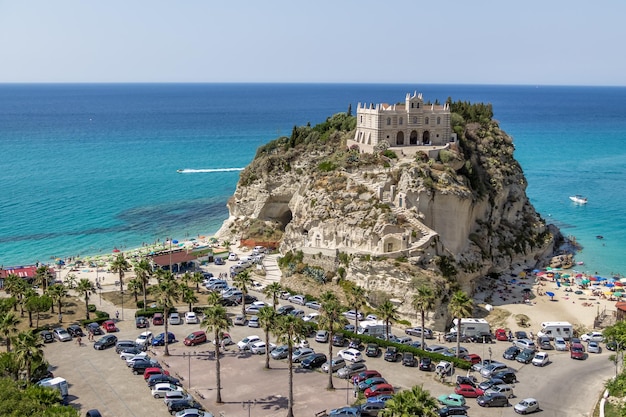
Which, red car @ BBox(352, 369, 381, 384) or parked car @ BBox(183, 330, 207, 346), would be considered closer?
red car @ BBox(352, 369, 381, 384)

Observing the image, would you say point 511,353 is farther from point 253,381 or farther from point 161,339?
point 161,339

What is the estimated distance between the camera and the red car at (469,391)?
4144cm

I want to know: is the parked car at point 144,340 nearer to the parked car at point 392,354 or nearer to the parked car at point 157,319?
the parked car at point 157,319

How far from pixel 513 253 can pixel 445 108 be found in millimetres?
20227

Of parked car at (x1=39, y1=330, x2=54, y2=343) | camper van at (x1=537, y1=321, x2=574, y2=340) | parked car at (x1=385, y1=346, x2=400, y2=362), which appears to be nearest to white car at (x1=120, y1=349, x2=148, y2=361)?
parked car at (x1=39, y1=330, x2=54, y2=343)

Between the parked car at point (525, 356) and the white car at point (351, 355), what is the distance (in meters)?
12.7

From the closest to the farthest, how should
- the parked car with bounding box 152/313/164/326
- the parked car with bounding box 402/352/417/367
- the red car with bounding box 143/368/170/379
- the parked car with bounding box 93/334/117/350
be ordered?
the red car with bounding box 143/368/170/379 → the parked car with bounding box 402/352/417/367 → the parked car with bounding box 93/334/117/350 → the parked car with bounding box 152/313/164/326

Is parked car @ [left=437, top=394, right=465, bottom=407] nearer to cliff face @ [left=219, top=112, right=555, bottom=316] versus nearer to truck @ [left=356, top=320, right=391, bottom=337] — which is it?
truck @ [left=356, top=320, right=391, bottom=337]

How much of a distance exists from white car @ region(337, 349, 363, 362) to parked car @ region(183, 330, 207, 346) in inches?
443

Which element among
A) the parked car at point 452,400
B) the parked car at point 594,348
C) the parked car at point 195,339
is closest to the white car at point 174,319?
the parked car at point 195,339

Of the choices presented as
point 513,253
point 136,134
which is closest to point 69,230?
point 513,253

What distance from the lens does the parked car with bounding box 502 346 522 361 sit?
162 ft

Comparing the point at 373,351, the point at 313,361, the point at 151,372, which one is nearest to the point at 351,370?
the point at 313,361

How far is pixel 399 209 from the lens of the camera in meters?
65.9
